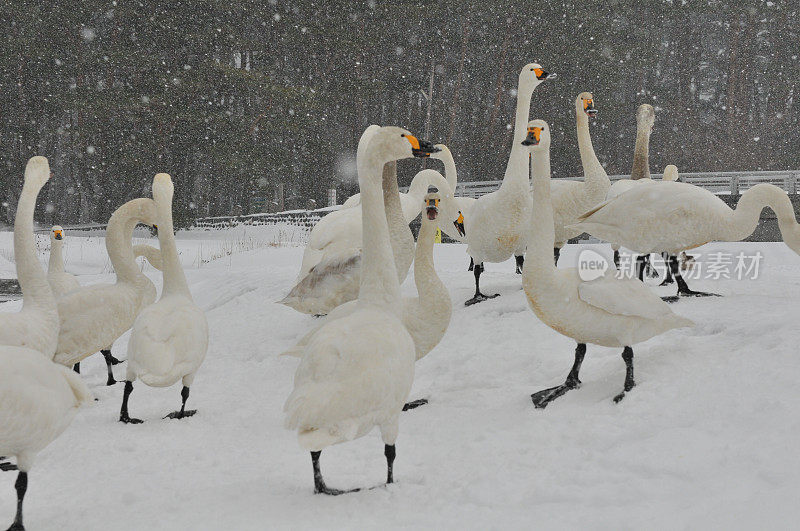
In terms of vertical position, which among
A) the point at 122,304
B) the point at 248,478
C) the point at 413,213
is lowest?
the point at 248,478

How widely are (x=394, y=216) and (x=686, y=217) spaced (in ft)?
7.86

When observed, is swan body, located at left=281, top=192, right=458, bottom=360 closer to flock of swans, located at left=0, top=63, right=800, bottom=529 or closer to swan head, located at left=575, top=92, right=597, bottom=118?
flock of swans, located at left=0, top=63, right=800, bottom=529

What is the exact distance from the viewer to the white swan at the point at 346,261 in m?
6.00

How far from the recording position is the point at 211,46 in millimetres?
28703

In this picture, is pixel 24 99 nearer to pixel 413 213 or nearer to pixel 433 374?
pixel 413 213

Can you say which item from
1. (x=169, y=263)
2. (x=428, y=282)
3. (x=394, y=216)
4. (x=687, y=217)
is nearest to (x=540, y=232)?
(x=428, y=282)

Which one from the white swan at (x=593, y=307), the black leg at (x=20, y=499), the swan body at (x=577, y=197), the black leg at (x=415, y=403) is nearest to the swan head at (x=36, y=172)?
the black leg at (x=20, y=499)

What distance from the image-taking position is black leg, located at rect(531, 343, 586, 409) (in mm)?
4730

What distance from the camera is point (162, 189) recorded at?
642 cm

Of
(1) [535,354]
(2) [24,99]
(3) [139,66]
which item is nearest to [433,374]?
(1) [535,354]

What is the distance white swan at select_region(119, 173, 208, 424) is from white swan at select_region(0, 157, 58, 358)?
59 cm

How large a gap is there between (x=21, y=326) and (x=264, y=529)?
2649mm

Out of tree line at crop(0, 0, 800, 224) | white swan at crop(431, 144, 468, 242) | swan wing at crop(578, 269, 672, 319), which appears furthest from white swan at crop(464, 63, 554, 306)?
tree line at crop(0, 0, 800, 224)

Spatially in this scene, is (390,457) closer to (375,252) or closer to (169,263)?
(375,252)
